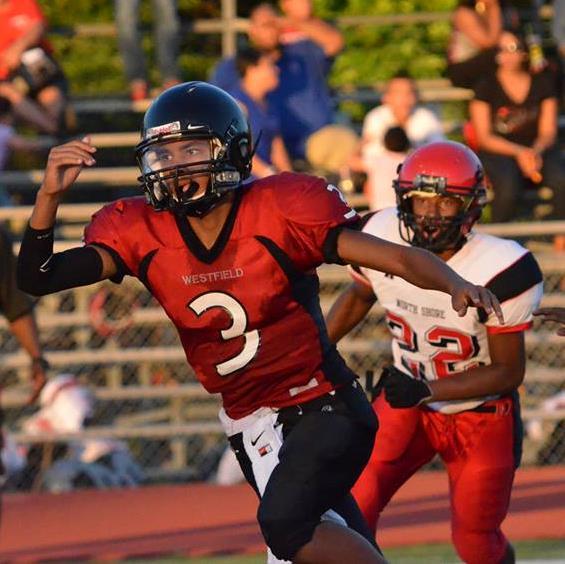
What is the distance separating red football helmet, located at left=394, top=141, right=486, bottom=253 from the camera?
5.50 m

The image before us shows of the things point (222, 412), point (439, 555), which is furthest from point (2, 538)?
point (222, 412)

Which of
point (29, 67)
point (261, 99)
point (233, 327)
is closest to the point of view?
point (233, 327)

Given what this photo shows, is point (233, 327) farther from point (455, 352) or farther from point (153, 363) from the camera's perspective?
point (153, 363)

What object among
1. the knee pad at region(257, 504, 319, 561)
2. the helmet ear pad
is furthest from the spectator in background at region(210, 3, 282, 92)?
the knee pad at region(257, 504, 319, 561)

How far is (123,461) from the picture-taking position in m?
9.48

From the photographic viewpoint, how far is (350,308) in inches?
226

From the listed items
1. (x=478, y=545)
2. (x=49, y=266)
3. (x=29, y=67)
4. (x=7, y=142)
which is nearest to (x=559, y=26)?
(x=29, y=67)

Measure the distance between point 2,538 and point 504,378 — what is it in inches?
140

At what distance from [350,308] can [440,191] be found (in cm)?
55

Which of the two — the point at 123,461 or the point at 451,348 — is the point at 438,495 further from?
the point at 451,348

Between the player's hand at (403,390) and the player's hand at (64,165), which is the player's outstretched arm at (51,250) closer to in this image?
the player's hand at (64,165)

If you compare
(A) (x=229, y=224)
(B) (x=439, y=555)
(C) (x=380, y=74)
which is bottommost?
(B) (x=439, y=555)

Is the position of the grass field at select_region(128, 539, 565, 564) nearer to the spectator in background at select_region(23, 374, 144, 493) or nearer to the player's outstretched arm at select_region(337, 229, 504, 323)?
the spectator in background at select_region(23, 374, 144, 493)

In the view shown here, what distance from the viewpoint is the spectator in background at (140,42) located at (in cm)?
1059
